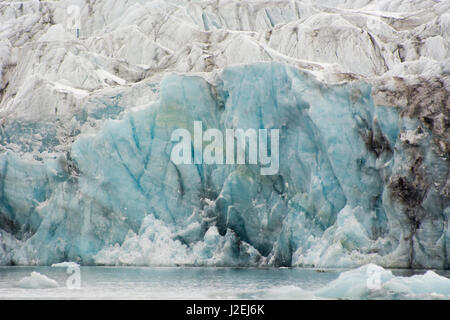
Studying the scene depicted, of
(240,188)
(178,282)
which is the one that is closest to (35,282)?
(178,282)

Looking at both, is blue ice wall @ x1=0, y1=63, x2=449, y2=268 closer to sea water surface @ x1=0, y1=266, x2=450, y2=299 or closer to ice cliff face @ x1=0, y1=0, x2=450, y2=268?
ice cliff face @ x1=0, y1=0, x2=450, y2=268

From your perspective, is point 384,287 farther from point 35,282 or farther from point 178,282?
point 35,282

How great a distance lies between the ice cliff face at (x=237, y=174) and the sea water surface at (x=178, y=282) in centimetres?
89

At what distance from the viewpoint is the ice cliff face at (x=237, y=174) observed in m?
18.1

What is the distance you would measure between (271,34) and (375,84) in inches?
413

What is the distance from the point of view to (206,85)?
68.4 feet

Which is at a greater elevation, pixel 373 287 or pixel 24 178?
pixel 24 178

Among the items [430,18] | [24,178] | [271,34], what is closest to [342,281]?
[24,178]

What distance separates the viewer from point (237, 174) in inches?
787

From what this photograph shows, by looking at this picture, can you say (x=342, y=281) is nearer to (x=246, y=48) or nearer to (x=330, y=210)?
(x=330, y=210)

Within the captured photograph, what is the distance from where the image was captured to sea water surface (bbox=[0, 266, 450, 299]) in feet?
43.9

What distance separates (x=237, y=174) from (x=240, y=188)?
0.41m

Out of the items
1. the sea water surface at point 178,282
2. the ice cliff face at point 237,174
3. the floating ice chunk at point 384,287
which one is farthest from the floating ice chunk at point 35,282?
the floating ice chunk at point 384,287
